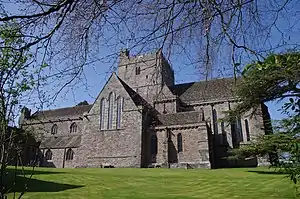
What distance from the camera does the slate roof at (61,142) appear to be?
38.0m

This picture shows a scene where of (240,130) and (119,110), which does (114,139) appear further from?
(240,130)

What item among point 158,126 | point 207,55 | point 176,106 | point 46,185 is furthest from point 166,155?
point 207,55

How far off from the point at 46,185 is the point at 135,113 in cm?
1878

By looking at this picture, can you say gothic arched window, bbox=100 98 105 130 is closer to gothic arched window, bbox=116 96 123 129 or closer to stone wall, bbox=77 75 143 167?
stone wall, bbox=77 75 143 167

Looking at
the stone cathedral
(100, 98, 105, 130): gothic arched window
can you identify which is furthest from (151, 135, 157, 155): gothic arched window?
(100, 98, 105, 130): gothic arched window

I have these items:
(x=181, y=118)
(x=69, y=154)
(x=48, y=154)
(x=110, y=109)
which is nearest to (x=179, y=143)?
(x=181, y=118)

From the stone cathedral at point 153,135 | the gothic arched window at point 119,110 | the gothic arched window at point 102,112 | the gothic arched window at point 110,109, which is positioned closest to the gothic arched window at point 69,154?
the stone cathedral at point 153,135

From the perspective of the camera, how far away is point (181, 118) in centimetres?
3288

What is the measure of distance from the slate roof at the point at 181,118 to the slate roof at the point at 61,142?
12886mm

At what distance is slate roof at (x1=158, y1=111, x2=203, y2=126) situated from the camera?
31.6 meters

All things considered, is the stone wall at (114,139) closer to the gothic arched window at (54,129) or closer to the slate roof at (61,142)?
the slate roof at (61,142)

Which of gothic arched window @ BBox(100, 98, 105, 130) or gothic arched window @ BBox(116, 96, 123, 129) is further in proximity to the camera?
gothic arched window @ BBox(100, 98, 105, 130)

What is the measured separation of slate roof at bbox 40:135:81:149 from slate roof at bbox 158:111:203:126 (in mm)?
12886

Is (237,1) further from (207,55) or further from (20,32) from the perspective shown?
(20,32)
